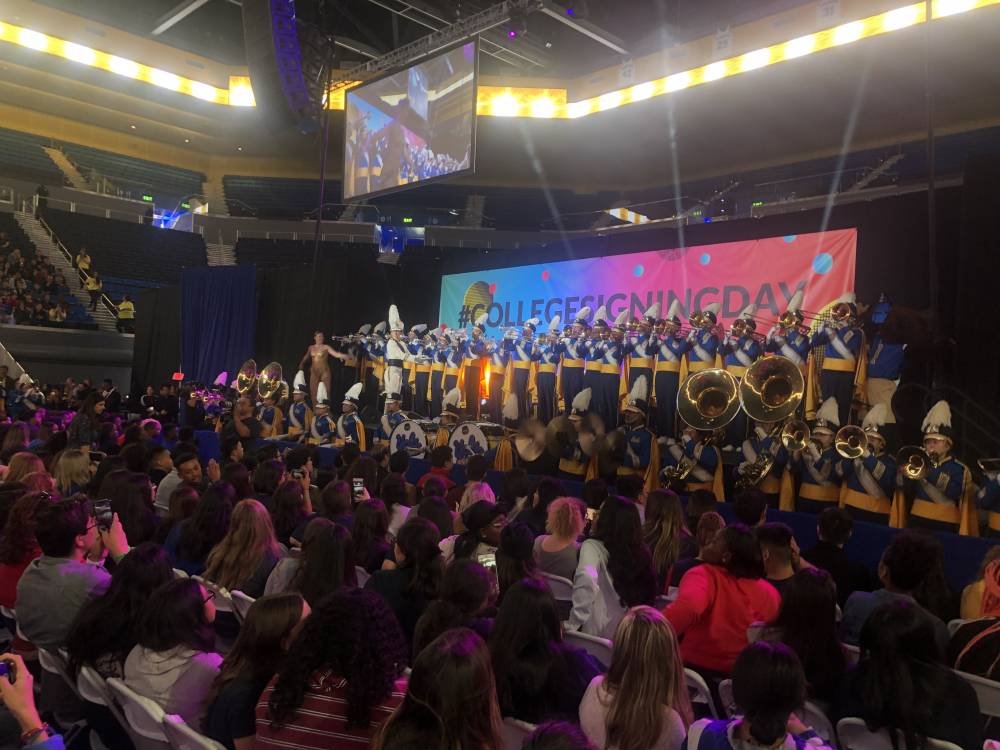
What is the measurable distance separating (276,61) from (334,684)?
11.4 meters

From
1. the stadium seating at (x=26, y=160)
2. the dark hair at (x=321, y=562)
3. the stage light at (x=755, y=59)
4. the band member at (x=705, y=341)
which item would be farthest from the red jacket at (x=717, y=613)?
the stadium seating at (x=26, y=160)

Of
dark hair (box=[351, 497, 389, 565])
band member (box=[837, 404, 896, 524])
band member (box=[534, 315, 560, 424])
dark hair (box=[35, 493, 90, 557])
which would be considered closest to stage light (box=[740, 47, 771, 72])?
band member (box=[534, 315, 560, 424])

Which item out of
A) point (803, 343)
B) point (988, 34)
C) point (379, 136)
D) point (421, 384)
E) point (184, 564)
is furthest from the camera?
point (379, 136)

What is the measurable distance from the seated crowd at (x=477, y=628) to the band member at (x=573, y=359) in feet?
18.7

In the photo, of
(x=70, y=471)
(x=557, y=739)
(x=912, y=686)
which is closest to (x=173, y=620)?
(x=557, y=739)

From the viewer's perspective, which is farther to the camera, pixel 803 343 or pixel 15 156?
pixel 15 156

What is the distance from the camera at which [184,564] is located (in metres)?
4.01

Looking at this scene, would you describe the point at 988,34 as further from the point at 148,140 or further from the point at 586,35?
the point at 148,140

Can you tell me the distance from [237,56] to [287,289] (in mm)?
7965

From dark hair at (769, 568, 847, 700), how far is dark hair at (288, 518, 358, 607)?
1.68m

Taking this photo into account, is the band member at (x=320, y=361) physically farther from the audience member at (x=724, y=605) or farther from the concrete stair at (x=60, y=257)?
the audience member at (x=724, y=605)

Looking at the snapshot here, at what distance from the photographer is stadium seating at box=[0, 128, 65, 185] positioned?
68.8ft

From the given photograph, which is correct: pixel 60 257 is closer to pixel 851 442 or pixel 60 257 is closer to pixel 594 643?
pixel 851 442

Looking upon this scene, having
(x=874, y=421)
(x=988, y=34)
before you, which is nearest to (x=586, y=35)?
(x=988, y=34)
